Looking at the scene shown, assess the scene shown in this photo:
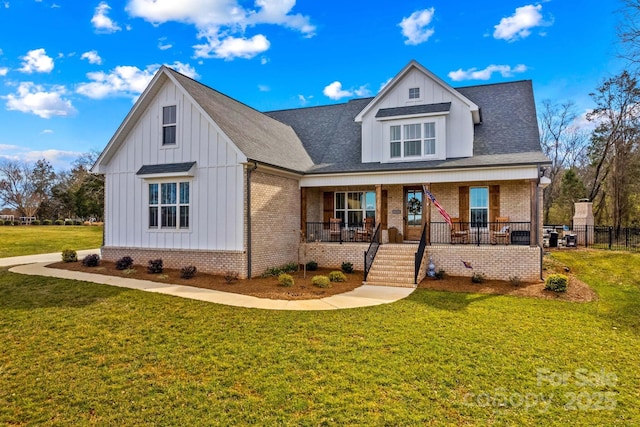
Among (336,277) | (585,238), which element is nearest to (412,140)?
(336,277)

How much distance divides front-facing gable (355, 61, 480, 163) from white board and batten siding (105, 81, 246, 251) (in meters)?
6.50

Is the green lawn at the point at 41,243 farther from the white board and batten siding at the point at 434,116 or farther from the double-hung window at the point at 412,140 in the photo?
the double-hung window at the point at 412,140

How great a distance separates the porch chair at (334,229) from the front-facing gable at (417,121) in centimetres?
301

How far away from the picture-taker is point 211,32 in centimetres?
1589

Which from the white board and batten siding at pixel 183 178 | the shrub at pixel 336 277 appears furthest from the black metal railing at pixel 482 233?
the white board and batten siding at pixel 183 178

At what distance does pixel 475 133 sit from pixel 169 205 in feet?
43.4

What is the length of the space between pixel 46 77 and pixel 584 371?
29.0 metres

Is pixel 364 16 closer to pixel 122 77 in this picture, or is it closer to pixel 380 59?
pixel 380 59

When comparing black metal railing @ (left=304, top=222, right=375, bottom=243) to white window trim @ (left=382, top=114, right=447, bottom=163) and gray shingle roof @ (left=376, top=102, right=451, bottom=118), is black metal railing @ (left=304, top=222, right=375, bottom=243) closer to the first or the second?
white window trim @ (left=382, top=114, right=447, bottom=163)

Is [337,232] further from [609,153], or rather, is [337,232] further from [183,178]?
[609,153]

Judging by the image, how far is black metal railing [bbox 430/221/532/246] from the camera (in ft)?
46.7

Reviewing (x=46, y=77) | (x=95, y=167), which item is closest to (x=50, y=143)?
(x=46, y=77)

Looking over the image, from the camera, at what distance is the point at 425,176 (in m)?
14.4

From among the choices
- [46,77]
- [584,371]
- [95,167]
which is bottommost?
[584,371]
